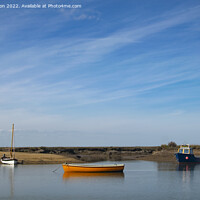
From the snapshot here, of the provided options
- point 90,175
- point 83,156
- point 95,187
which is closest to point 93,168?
point 90,175

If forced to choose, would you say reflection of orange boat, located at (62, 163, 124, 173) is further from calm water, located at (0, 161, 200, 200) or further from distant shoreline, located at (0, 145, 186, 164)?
distant shoreline, located at (0, 145, 186, 164)

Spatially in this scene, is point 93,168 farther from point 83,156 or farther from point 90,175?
point 83,156

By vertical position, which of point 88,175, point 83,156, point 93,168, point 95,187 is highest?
point 93,168

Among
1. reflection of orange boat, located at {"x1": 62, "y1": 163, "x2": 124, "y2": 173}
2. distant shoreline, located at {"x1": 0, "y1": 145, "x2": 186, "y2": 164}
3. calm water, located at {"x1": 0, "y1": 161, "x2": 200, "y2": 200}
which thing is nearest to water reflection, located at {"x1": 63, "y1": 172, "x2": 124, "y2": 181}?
calm water, located at {"x1": 0, "y1": 161, "x2": 200, "y2": 200}

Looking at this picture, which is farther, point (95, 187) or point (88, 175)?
point (88, 175)

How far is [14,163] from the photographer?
231ft

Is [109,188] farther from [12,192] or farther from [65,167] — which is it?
[65,167]

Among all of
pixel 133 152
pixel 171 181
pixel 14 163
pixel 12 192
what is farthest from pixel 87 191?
pixel 133 152

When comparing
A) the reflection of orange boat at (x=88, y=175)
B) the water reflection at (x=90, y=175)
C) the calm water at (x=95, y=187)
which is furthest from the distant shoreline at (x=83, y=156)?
the calm water at (x=95, y=187)

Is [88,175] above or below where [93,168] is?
below

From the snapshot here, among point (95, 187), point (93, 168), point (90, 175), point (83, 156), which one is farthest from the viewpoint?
point (83, 156)

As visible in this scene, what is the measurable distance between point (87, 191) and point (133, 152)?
9042cm

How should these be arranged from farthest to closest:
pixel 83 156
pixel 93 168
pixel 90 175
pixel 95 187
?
1. pixel 83 156
2. pixel 93 168
3. pixel 90 175
4. pixel 95 187

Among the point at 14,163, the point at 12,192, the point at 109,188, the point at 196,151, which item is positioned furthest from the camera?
the point at 196,151
